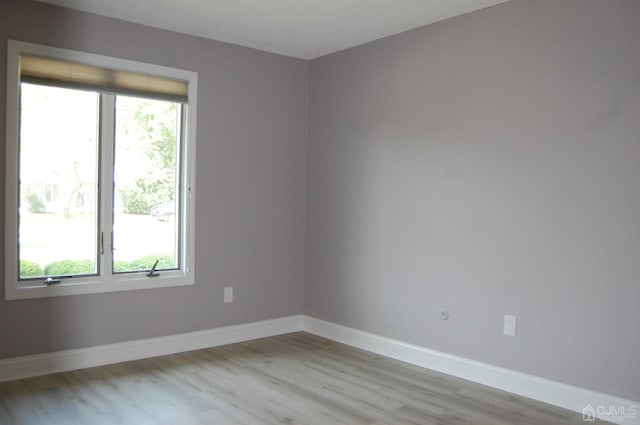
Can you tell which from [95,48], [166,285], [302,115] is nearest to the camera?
[95,48]

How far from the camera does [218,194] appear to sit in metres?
4.28

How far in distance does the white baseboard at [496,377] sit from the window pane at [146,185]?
1637 millimetres

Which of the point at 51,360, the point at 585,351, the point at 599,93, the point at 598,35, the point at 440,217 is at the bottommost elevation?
the point at 51,360

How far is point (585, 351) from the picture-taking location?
2.97 meters

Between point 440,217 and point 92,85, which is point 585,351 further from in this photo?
point 92,85

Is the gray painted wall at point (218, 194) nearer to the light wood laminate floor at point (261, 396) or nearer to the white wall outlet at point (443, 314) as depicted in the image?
the light wood laminate floor at point (261, 396)

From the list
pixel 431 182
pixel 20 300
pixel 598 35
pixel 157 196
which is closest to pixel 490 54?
pixel 598 35

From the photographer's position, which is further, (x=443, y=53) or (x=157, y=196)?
(x=157, y=196)

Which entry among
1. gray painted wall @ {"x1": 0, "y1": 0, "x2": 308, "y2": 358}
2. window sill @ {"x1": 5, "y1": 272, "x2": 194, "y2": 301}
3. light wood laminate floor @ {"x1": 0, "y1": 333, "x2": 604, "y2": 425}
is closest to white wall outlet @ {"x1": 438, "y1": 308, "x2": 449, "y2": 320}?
light wood laminate floor @ {"x1": 0, "y1": 333, "x2": 604, "y2": 425}

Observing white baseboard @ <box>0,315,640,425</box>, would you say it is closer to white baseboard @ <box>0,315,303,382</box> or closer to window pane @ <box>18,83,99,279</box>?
white baseboard @ <box>0,315,303,382</box>

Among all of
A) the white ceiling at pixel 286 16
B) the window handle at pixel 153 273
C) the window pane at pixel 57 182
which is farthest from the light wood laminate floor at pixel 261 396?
the white ceiling at pixel 286 16

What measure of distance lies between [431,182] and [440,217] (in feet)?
0.88

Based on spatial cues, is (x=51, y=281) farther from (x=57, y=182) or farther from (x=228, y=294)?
(x=228, y=294)

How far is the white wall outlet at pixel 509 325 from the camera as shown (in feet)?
10.8
